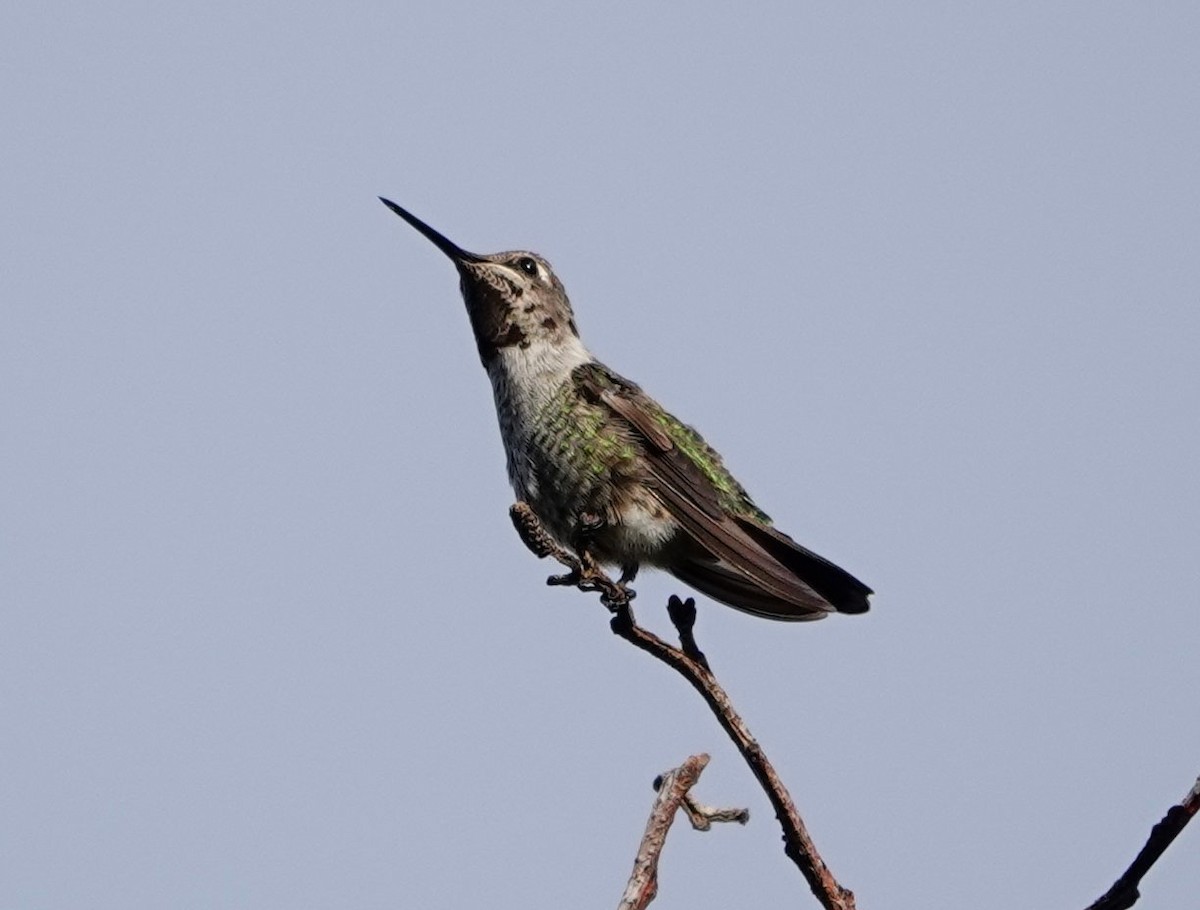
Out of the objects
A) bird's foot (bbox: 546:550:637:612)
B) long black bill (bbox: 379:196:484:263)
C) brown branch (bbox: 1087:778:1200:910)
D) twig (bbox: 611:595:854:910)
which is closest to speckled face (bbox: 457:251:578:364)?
long black bill (bbox: 379:196:484:263)

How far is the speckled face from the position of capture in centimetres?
744

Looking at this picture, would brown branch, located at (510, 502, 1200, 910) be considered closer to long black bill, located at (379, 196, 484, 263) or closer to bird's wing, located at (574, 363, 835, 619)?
bird's wing, located at (574, 363, 835, 619)

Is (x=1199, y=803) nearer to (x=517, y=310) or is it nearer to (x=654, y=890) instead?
(x=654, y=890)

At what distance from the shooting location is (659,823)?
11.1 ft

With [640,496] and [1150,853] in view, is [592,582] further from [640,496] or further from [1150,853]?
[1150,853]

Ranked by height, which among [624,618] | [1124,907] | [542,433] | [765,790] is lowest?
[1124,907]

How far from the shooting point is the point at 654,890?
3.20m

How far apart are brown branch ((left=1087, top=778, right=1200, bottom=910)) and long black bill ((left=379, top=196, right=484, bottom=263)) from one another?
539cm

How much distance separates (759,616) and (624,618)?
1.97 meters

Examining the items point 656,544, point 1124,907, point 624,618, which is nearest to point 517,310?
point 656,544

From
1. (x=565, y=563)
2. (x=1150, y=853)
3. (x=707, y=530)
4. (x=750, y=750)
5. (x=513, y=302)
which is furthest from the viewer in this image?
(x=513, y=302)

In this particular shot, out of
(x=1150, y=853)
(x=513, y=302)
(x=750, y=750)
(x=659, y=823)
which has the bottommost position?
(x=1150, y=853)

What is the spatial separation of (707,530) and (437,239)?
2.41 m

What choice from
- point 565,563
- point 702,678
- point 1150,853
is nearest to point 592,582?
point 565,563
